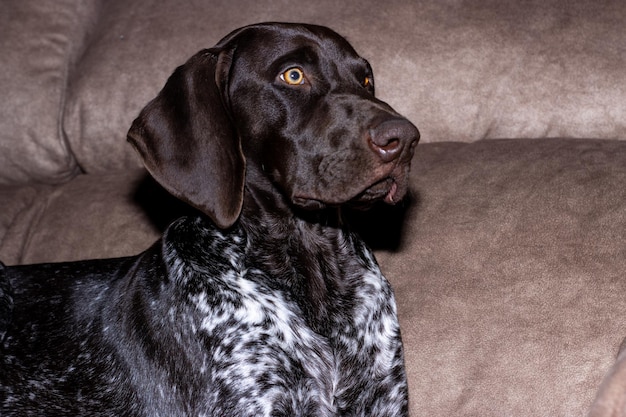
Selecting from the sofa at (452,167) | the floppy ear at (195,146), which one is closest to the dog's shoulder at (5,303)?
the sofa at (452,167)

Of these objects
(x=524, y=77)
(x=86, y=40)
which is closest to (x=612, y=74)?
(x=524, y=77)

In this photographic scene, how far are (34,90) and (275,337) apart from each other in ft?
6.82

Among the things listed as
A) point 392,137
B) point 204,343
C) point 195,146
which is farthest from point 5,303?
point 392,137

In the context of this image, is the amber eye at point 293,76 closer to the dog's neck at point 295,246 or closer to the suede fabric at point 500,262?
the dog's neck at point 295,246

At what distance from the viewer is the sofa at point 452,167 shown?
2709 mm

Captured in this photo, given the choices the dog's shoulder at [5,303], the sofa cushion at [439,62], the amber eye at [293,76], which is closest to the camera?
the amber eye at [293,76]

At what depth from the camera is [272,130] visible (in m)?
2.59

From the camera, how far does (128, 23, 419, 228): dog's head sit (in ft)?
8.00

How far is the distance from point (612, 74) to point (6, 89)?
2.60 m

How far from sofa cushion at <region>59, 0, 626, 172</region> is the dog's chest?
115 cm

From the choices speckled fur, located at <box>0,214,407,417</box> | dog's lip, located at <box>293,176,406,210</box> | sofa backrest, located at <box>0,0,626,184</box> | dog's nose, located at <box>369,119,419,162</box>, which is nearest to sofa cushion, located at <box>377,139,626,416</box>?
speckled fur, located at <box>0,214,407,417</box>

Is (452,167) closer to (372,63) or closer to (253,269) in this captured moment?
(372,63)

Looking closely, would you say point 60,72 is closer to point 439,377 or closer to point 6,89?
point 6,89

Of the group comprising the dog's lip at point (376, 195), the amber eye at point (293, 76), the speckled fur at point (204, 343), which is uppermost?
the amber eye at point (293, 76)
